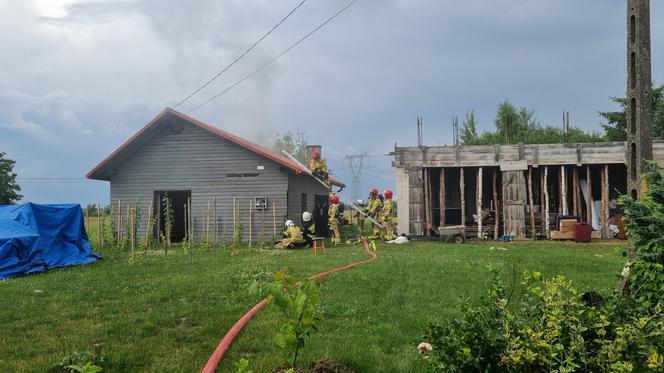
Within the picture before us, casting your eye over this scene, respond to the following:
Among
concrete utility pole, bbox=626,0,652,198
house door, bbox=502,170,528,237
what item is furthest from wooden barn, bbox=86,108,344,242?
concrete utility pole, bbox=626,0,652,198

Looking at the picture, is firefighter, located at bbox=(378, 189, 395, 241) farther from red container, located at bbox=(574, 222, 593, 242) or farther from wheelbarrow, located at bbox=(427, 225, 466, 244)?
red container, located at bbox=(574, 222, 593, 242)

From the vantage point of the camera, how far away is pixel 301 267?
11.8 meters

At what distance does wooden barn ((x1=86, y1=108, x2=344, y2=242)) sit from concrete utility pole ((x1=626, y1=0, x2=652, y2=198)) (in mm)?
15639

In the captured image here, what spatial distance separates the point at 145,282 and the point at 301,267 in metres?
3.50

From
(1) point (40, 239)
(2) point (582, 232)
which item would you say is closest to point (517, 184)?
(2) point (582, 232)

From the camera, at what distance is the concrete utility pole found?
6203mm

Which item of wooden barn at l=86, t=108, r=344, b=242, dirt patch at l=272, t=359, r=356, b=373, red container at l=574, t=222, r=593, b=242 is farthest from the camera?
wooden barn at l=86, t=108, r=344, b=242

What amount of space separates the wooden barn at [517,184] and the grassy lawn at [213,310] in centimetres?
929

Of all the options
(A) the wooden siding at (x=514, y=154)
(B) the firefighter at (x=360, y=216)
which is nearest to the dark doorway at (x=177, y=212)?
(B) the firefighter at (x=360, y=216)

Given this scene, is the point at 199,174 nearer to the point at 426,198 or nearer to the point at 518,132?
the point at 426,198

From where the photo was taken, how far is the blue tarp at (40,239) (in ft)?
40.4

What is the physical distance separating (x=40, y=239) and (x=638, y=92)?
13927 millimetres

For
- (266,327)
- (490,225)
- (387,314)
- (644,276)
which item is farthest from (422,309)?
(490,225)

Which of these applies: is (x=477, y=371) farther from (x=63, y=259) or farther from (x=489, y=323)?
(x=63, y=259)
